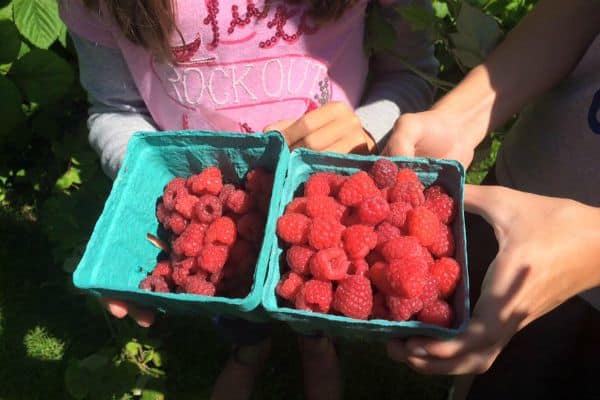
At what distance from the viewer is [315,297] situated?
0.73 meters

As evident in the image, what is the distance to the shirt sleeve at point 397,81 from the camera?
1.11 m

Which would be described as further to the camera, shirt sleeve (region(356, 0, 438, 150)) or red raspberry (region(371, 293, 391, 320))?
shirt sleeve (region(356, 0, 438, 150))

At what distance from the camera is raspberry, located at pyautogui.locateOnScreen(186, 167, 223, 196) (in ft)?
2.84

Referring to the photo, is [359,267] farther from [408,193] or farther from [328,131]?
[328,131]

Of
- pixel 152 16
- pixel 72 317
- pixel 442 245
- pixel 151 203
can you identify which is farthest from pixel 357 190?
pixel 72 317

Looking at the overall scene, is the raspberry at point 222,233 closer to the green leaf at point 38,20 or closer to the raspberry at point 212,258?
the raspberry at point 212,258

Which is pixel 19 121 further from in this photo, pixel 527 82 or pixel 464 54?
pixel 527 82

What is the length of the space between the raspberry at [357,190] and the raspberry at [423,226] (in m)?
0.06

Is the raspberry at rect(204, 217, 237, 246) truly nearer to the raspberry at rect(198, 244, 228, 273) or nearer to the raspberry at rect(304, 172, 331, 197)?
the raspberry at rect(198, 244, 228, 273)

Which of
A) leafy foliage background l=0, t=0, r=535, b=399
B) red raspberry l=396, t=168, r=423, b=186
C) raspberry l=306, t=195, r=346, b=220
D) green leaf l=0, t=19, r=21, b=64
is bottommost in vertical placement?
leafy foliage background l=0, t=0, r=535, b=399

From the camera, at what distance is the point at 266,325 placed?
141cm

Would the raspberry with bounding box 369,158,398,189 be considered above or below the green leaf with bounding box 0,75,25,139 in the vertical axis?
above

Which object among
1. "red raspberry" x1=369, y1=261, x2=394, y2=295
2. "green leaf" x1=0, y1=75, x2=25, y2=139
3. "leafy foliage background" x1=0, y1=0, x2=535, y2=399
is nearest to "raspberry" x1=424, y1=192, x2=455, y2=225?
"red raspberry" x1=369, y1=261, x2=394, y2=295

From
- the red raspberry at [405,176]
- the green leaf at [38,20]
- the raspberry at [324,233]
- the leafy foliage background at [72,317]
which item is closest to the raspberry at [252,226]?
the raspberry at [324,233]
